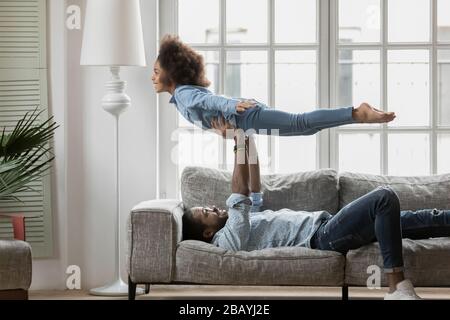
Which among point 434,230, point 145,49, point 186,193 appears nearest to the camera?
point 434,230

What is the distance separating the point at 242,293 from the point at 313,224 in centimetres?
91

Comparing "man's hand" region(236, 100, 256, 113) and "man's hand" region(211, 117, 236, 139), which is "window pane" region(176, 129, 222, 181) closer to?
"man's hand" region(211, 117, 236, 139)

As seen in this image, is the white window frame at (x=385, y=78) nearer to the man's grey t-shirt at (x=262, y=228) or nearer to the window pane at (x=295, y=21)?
the window pane at (x=295, y=21)

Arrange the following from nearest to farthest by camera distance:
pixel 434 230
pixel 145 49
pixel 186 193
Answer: pixel 434 230 → pixel 186 193 → pixel 145 49

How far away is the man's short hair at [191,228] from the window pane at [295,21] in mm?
1350

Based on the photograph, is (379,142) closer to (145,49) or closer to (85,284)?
(145,49)

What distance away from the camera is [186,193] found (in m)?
5.27

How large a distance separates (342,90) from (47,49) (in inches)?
67.5

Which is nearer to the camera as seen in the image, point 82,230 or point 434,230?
point 434,230

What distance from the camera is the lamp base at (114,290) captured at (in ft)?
17.6

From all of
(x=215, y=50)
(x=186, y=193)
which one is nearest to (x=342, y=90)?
(x=215, y=50)

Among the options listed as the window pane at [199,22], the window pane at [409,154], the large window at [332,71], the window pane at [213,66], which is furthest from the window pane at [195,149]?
the window pane at [409,154]

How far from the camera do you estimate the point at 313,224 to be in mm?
4773

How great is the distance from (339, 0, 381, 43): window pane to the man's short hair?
1.54 m
